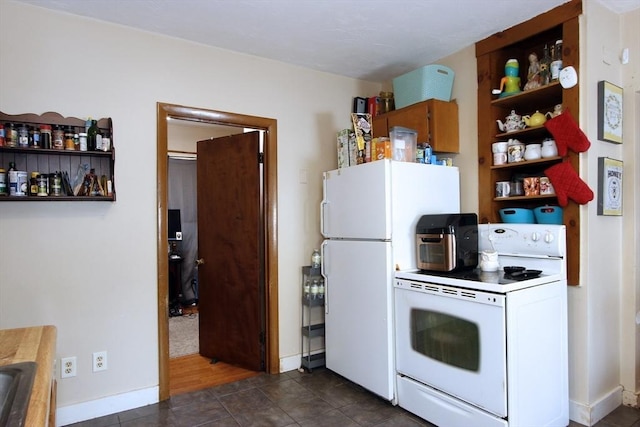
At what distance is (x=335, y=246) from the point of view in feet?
9.75

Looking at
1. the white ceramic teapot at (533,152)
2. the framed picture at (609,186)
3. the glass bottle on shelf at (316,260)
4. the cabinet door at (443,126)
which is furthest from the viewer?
the glass bottle on shelf at (316,260)

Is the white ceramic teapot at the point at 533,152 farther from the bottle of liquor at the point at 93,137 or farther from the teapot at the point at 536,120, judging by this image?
the bottle of liquor at the point at 93,137

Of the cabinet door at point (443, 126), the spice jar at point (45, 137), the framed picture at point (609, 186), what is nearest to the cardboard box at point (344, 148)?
the cabinet door at point (443, 126)

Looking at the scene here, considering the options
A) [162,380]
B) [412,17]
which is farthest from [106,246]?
[412,17]

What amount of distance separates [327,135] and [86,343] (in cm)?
232

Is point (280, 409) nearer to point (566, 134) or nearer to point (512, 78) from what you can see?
point (566, 134)

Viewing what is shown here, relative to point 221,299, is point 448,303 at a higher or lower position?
higher

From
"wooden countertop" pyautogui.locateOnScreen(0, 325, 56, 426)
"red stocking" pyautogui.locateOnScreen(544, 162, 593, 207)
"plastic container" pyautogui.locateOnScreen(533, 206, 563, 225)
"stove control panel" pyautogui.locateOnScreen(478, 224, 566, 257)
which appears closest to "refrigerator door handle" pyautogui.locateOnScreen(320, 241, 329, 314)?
"stove control panel" pyautogui.locateOnScreen(478, 224, 566, 257)

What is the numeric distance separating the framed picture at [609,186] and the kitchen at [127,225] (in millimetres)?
68

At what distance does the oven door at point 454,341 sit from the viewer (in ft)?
6.37

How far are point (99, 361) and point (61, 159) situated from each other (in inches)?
49.6

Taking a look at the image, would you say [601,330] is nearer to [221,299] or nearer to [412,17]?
[412,17]

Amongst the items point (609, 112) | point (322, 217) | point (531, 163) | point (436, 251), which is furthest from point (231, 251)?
point (609, 112)

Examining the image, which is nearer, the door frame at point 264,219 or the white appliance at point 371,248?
the white appliance at point 371,248
